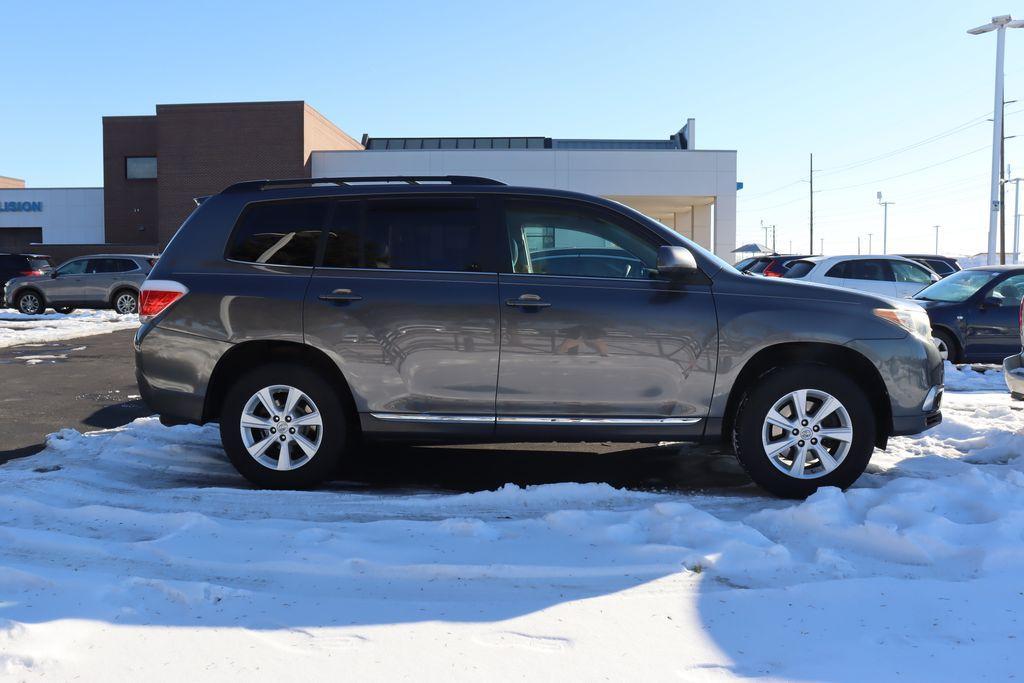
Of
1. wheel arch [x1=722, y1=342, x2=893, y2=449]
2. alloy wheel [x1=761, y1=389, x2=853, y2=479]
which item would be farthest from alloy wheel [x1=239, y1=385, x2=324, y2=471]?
alloy wheel [x1=761, y1=389, x2=853, y2=479]

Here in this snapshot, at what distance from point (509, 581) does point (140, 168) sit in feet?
157

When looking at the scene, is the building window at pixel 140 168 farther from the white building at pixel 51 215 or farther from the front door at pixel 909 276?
the front door at pixel 909 276

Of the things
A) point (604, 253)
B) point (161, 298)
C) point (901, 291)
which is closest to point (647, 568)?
point (604, 253)

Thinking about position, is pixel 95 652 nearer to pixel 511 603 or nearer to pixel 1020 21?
pixel 511 603

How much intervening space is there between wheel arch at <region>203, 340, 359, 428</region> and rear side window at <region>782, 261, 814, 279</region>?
41.0 ft

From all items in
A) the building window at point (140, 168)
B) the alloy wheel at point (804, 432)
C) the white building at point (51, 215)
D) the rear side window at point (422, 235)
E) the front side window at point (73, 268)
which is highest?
the building window at point (140, 168)

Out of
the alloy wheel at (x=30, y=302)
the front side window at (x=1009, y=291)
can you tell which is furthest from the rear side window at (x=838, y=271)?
the alloy wheel at (x=30, y=302)

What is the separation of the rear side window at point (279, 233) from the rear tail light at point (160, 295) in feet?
1.21

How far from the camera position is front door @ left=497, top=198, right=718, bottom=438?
492 cm

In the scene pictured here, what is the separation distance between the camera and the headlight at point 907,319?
16.6 ft

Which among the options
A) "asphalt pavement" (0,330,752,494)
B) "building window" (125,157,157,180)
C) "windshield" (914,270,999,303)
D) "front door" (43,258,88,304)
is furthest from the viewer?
"building window" (125,157,157,180)

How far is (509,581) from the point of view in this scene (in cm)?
367

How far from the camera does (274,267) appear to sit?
5195 millimetres

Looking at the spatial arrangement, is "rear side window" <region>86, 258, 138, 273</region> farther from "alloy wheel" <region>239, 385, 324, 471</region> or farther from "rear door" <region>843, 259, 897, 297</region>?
"alloy wheel" <region>239, 385, 324, 471</region>
